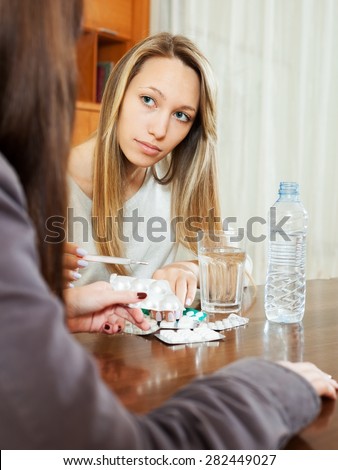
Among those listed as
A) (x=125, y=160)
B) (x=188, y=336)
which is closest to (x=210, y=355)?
(x=188, y=336)

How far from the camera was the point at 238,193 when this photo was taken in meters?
3.58

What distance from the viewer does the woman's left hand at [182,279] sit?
4.31 ft

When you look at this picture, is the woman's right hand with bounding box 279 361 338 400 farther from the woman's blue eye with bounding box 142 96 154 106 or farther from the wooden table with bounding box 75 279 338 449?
the woman's blue eye with bounding box 142 96 154 106

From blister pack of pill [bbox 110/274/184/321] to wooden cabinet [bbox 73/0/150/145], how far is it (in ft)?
8.05

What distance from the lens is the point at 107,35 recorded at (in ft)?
12.2

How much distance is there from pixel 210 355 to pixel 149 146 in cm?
93

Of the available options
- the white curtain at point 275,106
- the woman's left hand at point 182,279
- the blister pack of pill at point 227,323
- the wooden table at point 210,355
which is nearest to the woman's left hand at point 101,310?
the wooden table at point 210,355

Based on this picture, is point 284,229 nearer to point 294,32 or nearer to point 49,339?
point 49,339

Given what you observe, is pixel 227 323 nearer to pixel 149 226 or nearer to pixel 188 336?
pixel 188 336

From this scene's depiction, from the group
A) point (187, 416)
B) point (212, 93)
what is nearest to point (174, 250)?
point (212, 93)

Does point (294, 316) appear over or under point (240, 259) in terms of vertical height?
under

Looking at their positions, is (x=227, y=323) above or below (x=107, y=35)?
below

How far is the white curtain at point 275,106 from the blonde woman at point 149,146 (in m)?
1.63

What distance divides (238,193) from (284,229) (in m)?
2.14
